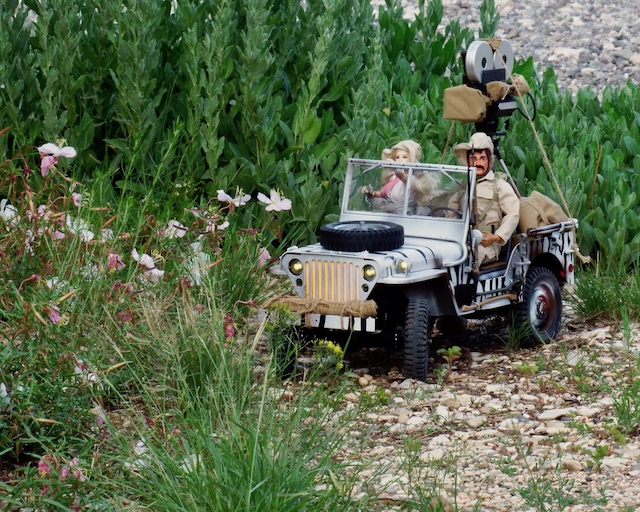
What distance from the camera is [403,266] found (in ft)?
17.2

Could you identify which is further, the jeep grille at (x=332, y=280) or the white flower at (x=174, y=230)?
the white flower at (x=174, y=230)

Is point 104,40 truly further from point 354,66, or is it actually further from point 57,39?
point 354,66

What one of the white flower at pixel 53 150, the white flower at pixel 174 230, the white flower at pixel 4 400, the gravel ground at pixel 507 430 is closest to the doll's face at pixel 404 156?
the gravel ground at pixel 507 430

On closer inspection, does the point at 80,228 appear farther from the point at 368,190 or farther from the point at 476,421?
the point at 476,421

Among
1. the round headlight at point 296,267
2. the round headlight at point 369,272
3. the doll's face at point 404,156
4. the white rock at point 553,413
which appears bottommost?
the white rock at point 553,413

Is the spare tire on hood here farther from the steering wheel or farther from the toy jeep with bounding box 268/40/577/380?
the steering wheel

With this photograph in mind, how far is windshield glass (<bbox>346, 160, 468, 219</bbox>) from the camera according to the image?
5.72 meters

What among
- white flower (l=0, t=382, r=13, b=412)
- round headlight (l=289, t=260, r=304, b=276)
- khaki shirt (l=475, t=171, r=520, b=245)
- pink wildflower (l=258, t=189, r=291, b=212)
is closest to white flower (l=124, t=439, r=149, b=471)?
white flower (l=0, t=382, r=13, b=412)

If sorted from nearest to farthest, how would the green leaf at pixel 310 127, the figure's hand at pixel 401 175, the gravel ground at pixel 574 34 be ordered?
1. the figure's hand at pixel 401 175
2. the green leaf at pixel 310 127
3. the gravel ground at pixel 574 34

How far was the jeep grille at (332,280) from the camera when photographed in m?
5.23

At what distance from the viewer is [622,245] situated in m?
7.09

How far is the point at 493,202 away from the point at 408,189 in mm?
463

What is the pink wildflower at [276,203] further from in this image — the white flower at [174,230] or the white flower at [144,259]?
the white flower at [144,259]

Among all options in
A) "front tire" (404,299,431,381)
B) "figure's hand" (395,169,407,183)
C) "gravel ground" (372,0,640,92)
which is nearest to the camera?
"front tire" (404,299,431,381)
